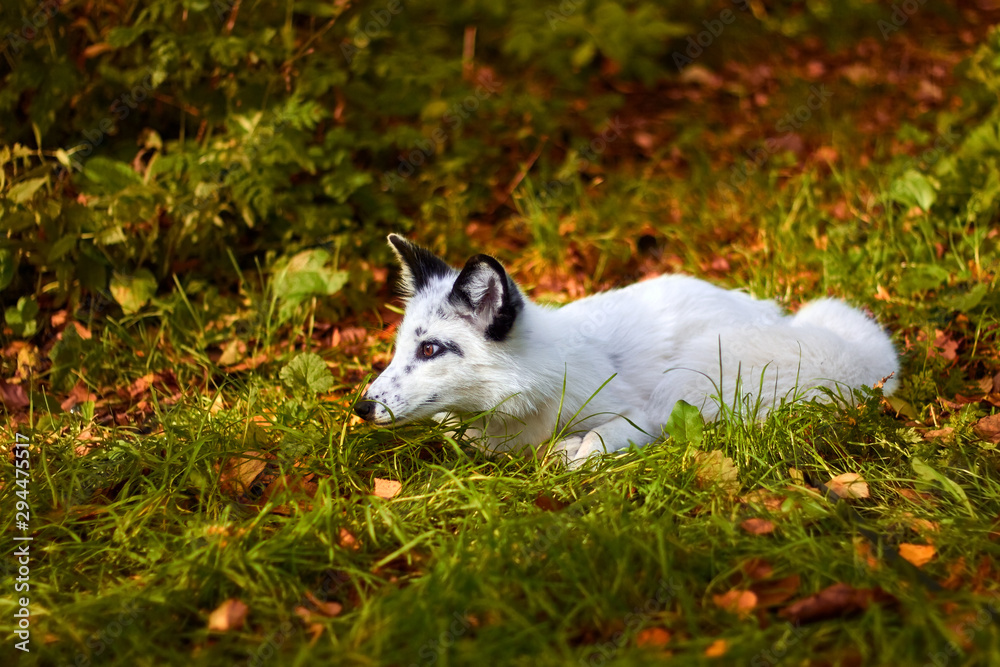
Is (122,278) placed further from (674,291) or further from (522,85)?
(522,85)

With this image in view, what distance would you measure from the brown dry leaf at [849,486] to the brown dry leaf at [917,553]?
1.12ft

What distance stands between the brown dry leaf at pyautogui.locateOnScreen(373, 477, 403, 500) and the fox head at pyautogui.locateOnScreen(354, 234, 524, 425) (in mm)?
260

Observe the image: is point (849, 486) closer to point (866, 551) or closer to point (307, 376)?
point (866, 551)

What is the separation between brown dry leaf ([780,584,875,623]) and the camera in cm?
242

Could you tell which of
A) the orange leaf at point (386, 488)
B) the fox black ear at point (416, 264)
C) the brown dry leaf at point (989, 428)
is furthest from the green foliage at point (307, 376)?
the brown dry leaf at point (989, 428)

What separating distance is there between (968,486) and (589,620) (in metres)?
1.72

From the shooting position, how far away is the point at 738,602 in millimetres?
2490

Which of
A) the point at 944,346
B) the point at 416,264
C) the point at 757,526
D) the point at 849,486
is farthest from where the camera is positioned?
the point at 944,346

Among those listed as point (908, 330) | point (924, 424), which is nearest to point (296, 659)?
point (924, 424)

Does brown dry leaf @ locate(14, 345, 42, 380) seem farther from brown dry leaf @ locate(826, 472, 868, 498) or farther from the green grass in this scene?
brown dry leaf @ locate(826, 472, 868, 498)

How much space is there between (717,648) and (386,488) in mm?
1519

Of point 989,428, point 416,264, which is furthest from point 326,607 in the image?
point 989,428

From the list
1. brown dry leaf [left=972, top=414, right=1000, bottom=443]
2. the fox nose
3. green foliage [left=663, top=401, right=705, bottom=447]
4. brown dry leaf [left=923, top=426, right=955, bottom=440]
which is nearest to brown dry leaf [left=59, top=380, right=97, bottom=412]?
the fox nose

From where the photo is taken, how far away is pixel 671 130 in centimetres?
783
